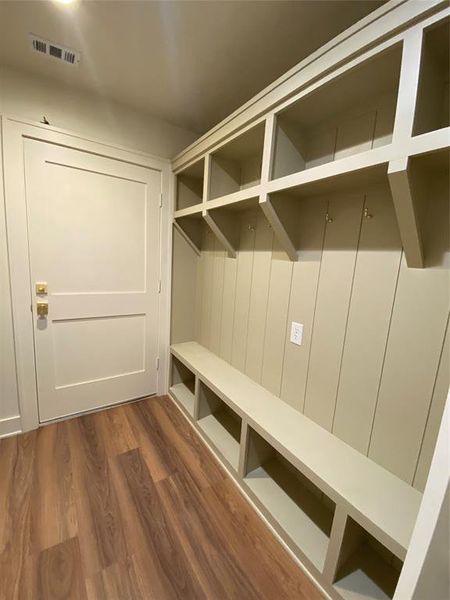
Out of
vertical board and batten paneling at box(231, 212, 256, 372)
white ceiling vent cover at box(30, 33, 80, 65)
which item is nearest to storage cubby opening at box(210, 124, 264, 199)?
vertical board and batten paneling at box(231, 212, 256, 372)

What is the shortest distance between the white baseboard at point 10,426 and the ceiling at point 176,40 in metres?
2.40

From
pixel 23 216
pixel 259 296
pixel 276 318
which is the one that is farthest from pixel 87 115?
pixel 276 318

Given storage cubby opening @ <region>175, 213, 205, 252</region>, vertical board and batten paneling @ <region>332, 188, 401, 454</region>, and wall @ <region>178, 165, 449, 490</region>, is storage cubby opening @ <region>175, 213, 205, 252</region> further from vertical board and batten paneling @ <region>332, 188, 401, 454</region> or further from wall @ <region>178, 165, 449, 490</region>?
vertical board and batten paneling @ <region>332, 188, 401, 454</region>

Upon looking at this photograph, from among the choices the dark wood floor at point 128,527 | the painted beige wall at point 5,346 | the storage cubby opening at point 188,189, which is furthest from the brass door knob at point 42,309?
the storage cubby opening at point 188,189

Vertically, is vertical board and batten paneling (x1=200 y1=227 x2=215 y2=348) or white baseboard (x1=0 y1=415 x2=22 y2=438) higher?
vertical board and batten paneling (x1=200 y1=227 x2=215 y2=348)

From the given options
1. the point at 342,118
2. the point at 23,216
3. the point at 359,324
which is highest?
the point at 342,118

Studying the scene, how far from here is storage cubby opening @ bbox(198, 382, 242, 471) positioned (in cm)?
174

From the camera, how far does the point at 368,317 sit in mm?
1149

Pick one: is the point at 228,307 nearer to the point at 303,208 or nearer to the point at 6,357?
the point at 303,208

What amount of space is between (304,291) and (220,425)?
4.20 feet

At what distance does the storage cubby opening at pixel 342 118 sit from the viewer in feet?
3.17

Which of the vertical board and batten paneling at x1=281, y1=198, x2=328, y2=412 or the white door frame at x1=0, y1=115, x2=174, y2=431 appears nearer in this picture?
the vertical board and batten paneling at x1=281, y1=198, x2=328, y2=412

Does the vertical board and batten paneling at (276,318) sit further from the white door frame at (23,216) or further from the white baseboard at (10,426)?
the white baseboard at (10,426)

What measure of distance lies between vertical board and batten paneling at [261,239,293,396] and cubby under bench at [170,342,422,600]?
0.13 metres
